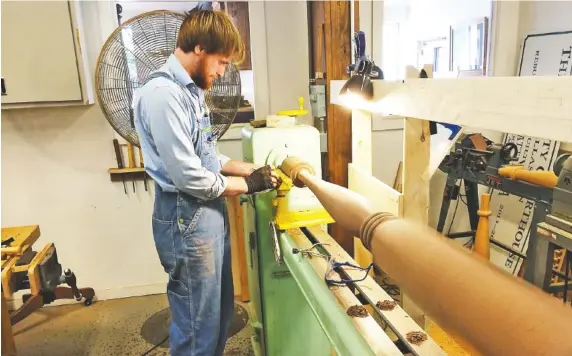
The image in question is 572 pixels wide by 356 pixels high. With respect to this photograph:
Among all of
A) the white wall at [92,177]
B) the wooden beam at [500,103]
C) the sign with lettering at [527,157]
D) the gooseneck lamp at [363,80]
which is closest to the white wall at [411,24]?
the sign with lettering at [527,157]

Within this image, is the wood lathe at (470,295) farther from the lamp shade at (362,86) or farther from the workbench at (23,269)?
the workbench at (23,269)

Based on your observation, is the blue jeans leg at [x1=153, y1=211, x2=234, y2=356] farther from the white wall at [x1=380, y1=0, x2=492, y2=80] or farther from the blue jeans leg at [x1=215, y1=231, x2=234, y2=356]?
the white wall at [x1=380, y1=0, x2=492, y2=80]

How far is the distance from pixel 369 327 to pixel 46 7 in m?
2.30

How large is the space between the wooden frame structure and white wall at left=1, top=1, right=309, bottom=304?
126 cm

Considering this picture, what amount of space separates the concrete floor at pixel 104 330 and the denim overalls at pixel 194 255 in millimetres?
838

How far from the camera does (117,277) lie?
2.91 meters

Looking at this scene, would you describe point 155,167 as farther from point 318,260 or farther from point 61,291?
point 61,291

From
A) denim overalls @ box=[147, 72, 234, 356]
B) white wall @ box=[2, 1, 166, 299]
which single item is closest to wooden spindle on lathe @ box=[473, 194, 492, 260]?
denim overalls @ box=[147, 72, 234, 356]

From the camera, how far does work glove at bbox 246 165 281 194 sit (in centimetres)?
150

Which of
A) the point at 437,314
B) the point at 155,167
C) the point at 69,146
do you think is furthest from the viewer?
the point at 69,146

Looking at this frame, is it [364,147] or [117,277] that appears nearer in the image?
[364,147]

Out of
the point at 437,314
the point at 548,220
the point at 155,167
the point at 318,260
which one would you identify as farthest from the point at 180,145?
the point at 548,220

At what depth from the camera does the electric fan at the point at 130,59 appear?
5.99 feet

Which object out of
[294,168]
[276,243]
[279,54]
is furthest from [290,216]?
[279,54]
